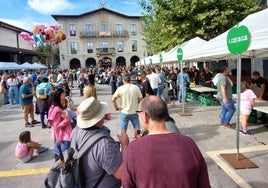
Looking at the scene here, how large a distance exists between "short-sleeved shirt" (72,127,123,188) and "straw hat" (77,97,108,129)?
305 mm

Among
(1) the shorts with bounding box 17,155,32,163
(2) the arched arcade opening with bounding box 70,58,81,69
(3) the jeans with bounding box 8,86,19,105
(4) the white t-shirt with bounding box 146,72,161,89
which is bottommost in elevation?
(1) the shorts with bounding box 17,155,32,163

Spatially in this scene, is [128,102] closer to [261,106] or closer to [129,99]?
[129,99]

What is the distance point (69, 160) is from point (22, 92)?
7.98m

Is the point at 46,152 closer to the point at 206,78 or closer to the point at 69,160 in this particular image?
the point at 69,160

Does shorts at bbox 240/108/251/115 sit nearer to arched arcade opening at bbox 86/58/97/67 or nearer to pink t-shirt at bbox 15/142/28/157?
pink t-shirt at bbox 15/142/28/157

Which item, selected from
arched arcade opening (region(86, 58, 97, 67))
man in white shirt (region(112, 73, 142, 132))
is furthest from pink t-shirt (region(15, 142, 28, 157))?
arched arcade opening (region(86, 58, 97, 67))

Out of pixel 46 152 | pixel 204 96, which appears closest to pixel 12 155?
pixel 46 152

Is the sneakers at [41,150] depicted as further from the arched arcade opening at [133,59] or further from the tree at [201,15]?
the arched arcade opening at [133,59]

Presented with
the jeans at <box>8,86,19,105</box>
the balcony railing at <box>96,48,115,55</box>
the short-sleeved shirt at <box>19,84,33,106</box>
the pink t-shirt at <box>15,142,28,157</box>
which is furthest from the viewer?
the balcony railing at <box>96,48,115,55</box>

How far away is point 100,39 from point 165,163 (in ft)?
192

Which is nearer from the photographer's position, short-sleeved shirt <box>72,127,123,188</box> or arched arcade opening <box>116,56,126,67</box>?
short-sleeved shirt <box>72,127,123,188</box>

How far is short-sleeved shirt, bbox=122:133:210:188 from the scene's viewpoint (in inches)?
77.2

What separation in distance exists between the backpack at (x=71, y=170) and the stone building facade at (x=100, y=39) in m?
56.4

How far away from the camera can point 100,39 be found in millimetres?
59031
